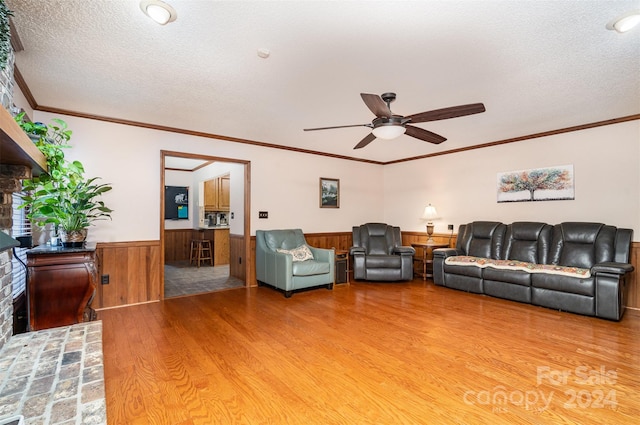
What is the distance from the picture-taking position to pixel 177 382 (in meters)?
2.16

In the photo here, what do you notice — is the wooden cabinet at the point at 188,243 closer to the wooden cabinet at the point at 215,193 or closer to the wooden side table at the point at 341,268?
the wooden cabinet at the point at 215,193

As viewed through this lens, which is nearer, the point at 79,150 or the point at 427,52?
the point at 427,52

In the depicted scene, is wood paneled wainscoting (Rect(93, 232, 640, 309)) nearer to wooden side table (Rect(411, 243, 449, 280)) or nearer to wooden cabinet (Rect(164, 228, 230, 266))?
wooden side table (Rect(411, 243, 449, 280))

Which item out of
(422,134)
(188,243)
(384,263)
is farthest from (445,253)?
(188,243)

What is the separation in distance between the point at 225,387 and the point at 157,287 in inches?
105

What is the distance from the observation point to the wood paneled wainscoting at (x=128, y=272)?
390cm

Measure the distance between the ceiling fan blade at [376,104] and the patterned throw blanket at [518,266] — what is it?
2.90 m

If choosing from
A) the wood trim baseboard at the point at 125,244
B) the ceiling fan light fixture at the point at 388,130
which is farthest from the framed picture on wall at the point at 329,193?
the ceiling fan light fixture at the point at 388,130

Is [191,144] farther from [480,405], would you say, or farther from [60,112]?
[480,405]

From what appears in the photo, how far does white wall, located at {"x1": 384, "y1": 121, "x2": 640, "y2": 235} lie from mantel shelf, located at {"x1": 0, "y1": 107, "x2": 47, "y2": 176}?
571 centimetres

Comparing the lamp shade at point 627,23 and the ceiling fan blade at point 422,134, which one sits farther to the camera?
the ceiling fan blade at point 422,134

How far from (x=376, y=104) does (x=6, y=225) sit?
2.78 meters

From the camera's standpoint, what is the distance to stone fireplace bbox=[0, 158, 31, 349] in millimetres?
1900

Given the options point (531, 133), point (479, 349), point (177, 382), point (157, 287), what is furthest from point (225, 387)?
point (531, 133)
